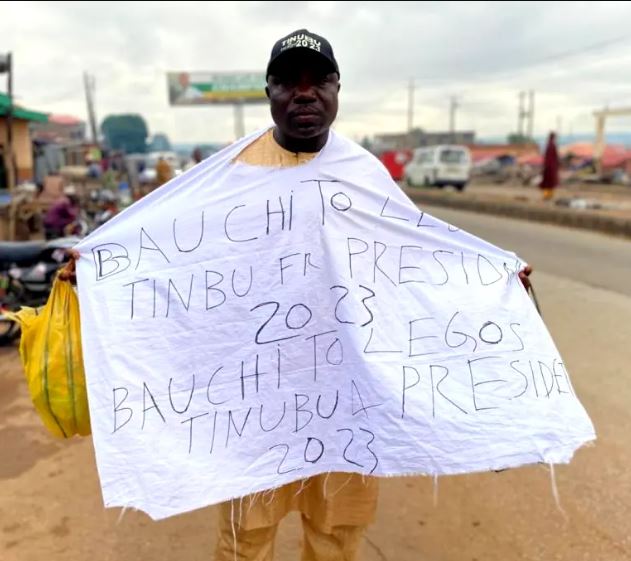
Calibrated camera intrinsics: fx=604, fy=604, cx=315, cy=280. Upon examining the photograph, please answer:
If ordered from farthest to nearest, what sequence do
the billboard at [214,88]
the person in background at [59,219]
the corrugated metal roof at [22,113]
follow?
the billboard at [214,88], the corrugated metal roof at [22,113], the person in background at [59,219]

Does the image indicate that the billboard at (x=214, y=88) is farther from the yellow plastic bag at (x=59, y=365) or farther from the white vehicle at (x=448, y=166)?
the yellow plastic bag at (x=59, y=365)

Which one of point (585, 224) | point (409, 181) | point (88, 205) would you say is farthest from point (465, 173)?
point (88, 205)

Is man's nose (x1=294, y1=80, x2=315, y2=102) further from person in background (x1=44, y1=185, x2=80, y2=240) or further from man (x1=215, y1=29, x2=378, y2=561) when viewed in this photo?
person in background (x1=44, y1=185, x2=80, y2=240)

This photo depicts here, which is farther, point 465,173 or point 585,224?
point 465,173

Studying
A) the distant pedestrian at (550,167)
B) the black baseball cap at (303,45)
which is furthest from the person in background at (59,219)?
the distant pedestrian at (550,167)

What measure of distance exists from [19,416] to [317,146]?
3.05 m

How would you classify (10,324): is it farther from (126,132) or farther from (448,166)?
(126,132)

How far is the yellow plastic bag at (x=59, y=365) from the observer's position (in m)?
1.79

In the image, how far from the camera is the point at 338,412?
183 cm

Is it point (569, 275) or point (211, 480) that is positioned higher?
point (211, 480)

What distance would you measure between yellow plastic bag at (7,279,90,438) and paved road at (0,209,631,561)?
0.95 m

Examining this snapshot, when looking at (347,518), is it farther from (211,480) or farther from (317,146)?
(317,146)

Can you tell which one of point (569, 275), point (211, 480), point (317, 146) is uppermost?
point (317, 146)

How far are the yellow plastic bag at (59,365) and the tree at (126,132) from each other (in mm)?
79138
